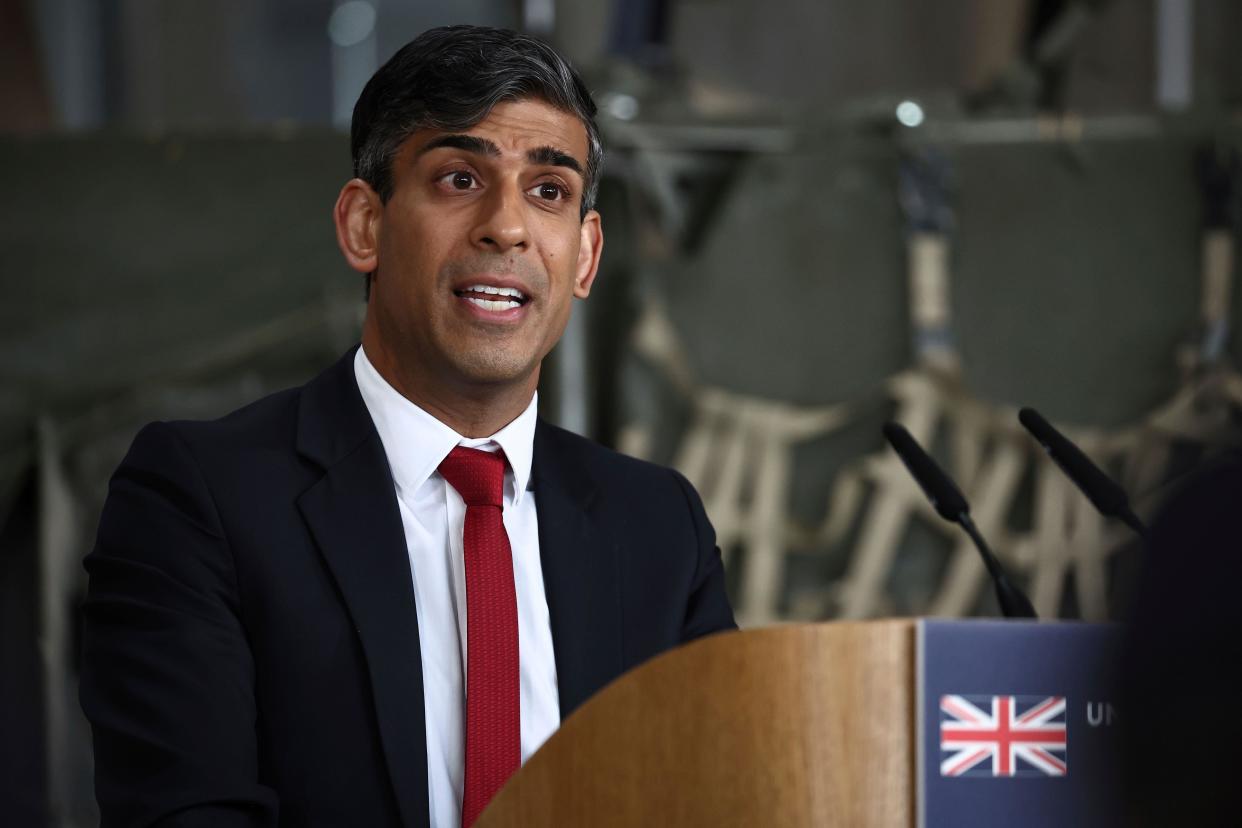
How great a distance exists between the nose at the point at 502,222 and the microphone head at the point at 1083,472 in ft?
1.62

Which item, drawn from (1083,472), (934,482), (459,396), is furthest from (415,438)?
Answer: (1083,472)

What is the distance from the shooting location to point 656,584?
4.91ft

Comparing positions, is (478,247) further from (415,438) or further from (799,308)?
(799,308)

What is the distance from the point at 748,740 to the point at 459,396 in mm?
528

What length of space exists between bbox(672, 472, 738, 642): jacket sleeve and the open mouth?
30 centimetres

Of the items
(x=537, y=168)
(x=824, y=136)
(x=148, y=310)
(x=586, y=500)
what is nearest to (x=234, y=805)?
(x=586, y=500)

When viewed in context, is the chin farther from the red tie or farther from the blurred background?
the blurred background

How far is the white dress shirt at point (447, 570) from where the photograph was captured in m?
1.32

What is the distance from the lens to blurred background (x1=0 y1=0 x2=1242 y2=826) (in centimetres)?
317

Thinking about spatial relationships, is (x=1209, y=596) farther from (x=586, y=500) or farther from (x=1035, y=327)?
(x=1035, y=327)

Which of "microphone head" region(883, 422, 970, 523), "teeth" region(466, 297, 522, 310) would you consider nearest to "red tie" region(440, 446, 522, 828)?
"teeth" region(466, 297, 522, 310)

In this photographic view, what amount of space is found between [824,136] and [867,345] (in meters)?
0.47

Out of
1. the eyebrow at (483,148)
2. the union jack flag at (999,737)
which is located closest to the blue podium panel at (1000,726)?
the union jack flag at (999,737)

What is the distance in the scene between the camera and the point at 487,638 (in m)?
1.34
